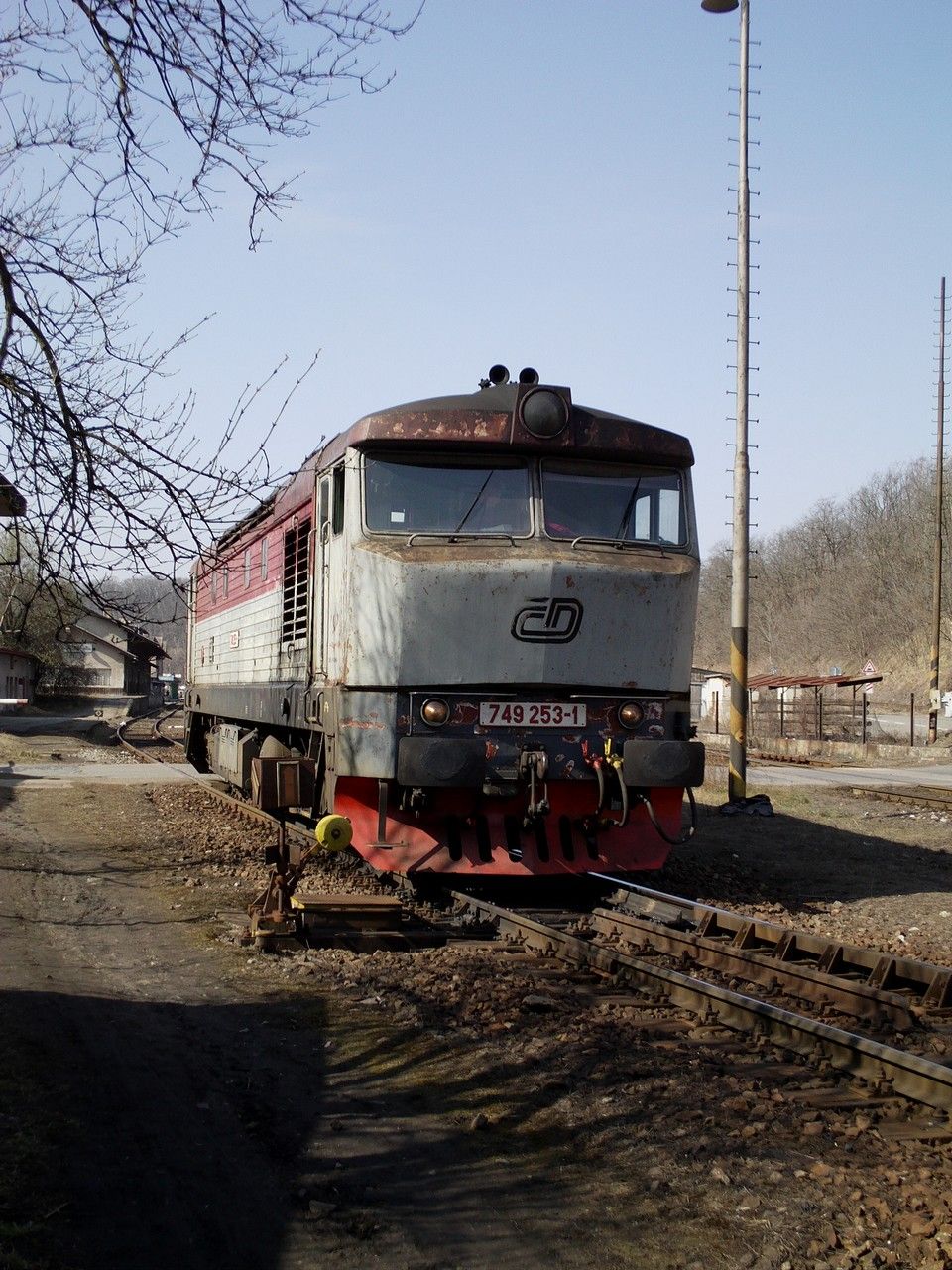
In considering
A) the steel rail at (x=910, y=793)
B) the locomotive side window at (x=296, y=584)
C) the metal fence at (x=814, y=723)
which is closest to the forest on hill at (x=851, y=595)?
the metal fence at (x=814, y=723)

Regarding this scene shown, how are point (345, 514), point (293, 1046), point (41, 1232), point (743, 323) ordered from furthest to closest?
point (743, 323) → point (345, 514) → point (293, 1046) → point (41, 1232)

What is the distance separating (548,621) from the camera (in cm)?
859

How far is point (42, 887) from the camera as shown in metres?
9.79

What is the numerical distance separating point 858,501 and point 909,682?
29162mm

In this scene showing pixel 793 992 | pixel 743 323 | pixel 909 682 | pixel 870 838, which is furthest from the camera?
pixel 909 682

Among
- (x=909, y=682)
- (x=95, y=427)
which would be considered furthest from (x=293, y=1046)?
(x=909, y=682)

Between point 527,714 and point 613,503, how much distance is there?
5.92 feet

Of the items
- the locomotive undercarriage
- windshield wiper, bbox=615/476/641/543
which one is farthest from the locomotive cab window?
the locomotive undercarriage

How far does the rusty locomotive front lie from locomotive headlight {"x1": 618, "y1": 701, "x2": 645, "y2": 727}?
0.02m

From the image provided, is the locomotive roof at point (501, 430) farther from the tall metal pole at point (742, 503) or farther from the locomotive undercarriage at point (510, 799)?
the tall metal pole at point (742, 503)

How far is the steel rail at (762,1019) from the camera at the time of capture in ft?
16.1

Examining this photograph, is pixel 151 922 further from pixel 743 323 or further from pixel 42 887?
pixel 743 323

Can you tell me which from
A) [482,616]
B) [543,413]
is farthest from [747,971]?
[543,413]

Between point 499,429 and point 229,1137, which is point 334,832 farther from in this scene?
point 229,1137
